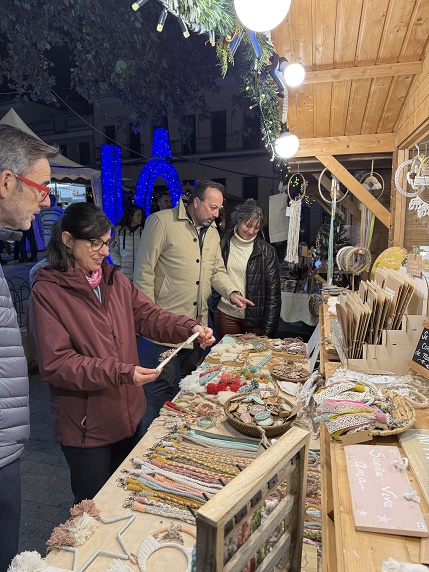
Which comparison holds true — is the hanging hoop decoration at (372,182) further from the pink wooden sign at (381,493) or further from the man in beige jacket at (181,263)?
the pink wooden sign at (381,493)

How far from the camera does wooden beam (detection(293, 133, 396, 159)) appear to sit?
14.4 feet

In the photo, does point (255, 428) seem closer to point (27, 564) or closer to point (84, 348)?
point (84, 348)


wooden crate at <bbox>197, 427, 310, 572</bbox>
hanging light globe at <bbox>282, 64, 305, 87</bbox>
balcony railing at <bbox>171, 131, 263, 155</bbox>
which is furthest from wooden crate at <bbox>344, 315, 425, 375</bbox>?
balcony railing at <bbox>171, 131, 263, 155</bbox>

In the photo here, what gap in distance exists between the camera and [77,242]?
6.31ft

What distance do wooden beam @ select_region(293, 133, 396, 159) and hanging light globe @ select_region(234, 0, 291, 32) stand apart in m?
2.92

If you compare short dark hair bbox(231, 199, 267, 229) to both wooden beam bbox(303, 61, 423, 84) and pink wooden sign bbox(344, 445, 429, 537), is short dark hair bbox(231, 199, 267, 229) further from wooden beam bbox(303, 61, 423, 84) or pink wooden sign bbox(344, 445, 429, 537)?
pink wooden sign bbox(344, 445, 429, 537)

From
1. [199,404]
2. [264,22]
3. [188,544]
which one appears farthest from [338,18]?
[188,544]

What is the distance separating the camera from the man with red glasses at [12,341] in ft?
4.94

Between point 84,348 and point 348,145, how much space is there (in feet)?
13.2

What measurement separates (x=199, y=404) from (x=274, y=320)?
1903 mm

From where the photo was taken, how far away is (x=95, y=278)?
202 cm

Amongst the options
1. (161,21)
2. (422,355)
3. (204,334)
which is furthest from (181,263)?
(422,355)

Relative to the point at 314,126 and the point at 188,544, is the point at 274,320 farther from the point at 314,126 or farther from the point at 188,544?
the point at 188,544

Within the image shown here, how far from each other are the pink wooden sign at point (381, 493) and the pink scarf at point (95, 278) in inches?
56.3
